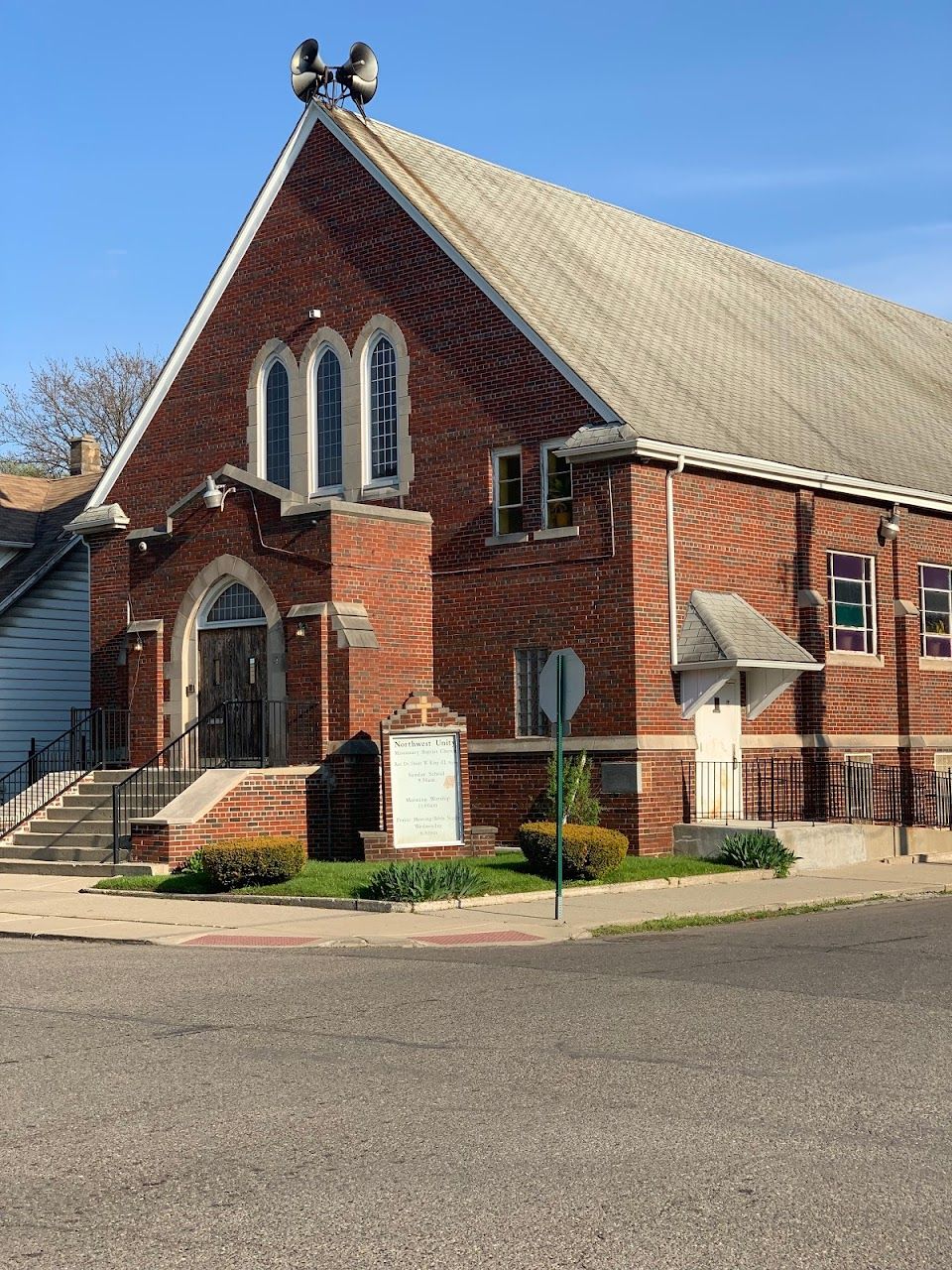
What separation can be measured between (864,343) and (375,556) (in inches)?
562

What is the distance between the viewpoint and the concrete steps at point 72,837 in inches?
935

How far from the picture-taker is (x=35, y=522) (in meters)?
37.1

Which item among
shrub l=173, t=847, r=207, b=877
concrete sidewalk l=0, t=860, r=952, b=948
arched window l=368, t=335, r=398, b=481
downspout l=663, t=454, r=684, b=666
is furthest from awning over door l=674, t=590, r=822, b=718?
shrub l=173, t=847, r=207, b=877

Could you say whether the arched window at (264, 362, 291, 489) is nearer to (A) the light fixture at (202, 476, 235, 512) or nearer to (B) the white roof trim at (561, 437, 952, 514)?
(A) the light fixture at (202, 476, 235, 512)

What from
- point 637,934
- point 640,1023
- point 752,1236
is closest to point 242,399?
point 637,934

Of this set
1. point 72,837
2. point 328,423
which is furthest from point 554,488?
point 72,837

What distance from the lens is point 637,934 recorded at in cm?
1652

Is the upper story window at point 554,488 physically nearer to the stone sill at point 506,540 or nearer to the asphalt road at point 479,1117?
the stone sill at point 506,540

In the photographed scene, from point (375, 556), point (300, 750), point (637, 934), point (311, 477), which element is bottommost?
point (637, 934)

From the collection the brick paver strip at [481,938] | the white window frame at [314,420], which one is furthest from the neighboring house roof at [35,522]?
the brick paver strip at [481,938]

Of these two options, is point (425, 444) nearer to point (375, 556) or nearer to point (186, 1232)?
point (375, 556)

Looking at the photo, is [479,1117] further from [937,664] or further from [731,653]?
[937,664]

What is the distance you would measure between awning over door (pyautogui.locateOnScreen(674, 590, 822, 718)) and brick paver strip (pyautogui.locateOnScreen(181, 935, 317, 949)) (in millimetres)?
9907

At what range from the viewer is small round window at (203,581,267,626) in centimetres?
2662
